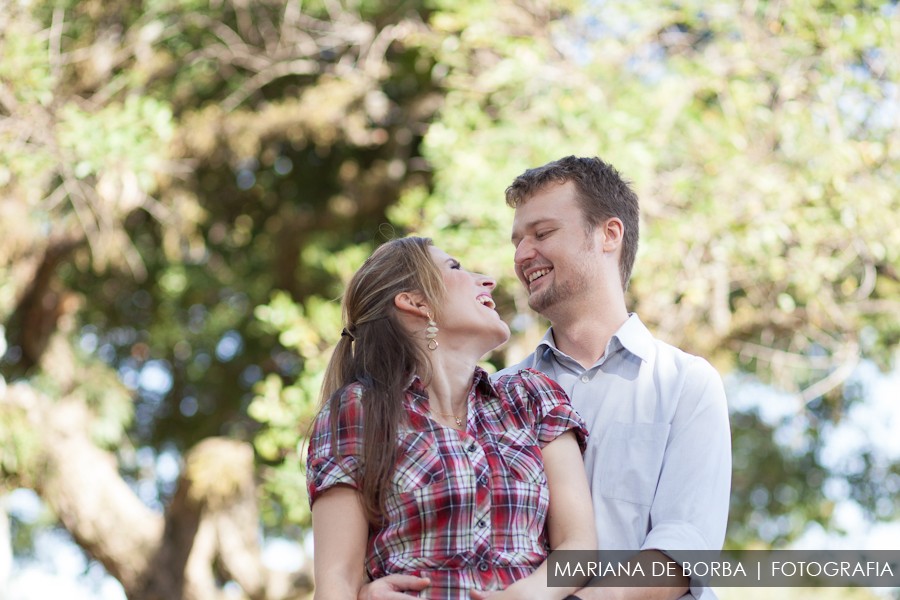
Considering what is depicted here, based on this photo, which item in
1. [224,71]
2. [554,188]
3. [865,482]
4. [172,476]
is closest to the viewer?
[554,188]

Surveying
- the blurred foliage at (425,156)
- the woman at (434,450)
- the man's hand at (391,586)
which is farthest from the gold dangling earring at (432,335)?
the blurred foliage at (425,156)

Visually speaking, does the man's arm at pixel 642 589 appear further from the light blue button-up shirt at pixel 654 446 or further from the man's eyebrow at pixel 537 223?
the man's eyebrow at pixel 537 223

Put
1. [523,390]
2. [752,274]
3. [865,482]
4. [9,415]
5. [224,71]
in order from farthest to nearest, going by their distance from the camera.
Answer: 1. [865,482]
2. [224,71]
3. [9,415]
4. [752,274]
5. [523,390]

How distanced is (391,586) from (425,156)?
5638 mm

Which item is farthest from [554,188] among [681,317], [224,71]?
[224,71]

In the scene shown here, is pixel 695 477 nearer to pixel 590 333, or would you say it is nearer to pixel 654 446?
pixel 654 446

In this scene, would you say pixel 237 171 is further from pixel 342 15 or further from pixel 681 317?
pixel 681 317

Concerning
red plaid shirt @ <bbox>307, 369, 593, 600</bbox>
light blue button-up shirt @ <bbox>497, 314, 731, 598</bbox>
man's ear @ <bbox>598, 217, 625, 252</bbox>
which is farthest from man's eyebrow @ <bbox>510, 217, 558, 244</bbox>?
red plaid shirt @ <bbox>307, 369, 593, 600</bbox>

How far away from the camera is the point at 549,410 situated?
261 centimetres

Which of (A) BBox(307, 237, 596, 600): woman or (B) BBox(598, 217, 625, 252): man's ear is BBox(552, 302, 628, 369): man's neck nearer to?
(B) BBox(598, 217, 625, 252): man's ear

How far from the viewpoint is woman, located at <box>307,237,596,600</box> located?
7.70ft

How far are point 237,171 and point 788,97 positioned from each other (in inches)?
184

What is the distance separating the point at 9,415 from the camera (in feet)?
25.1

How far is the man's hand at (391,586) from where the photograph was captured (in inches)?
89.2
